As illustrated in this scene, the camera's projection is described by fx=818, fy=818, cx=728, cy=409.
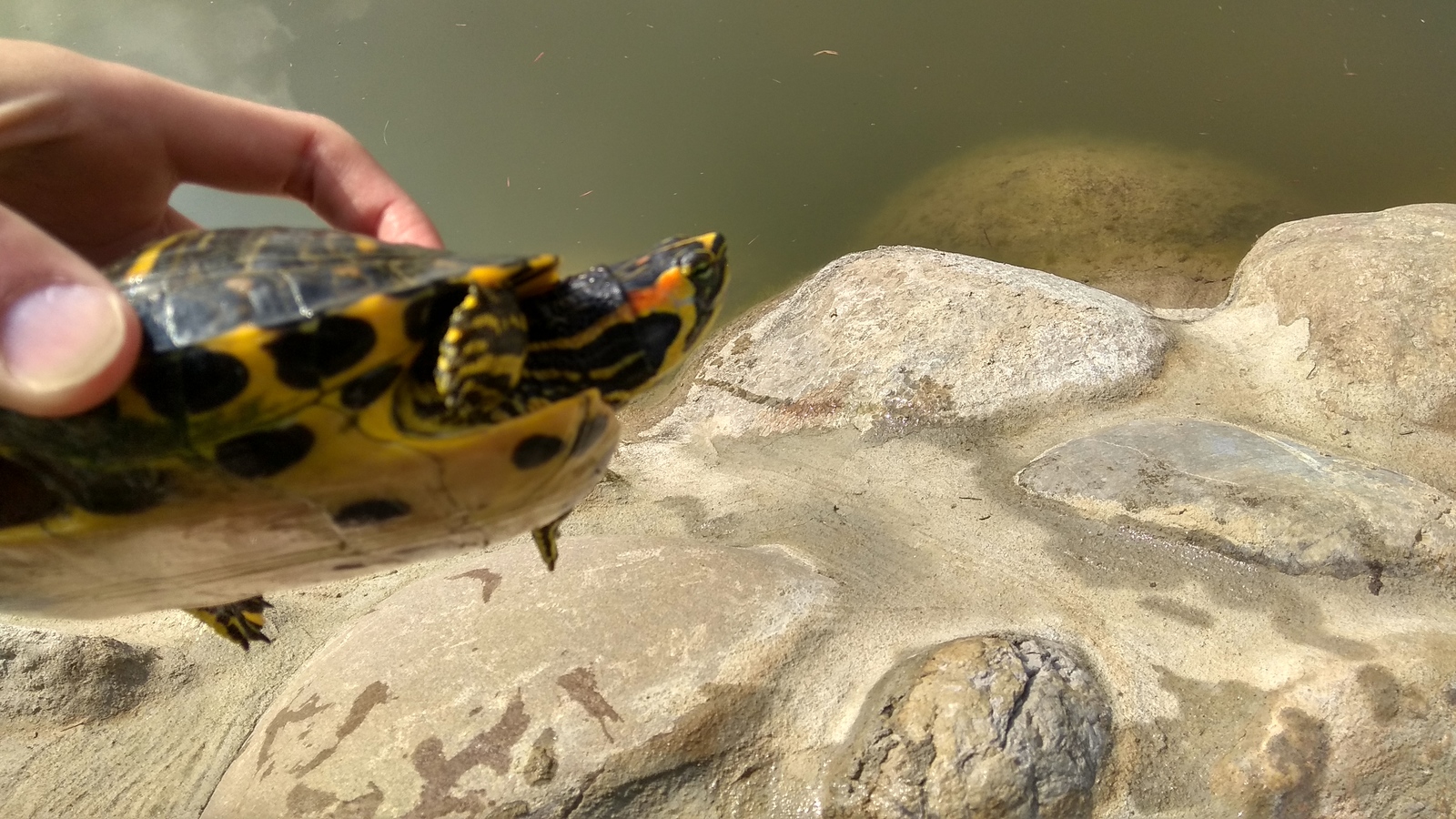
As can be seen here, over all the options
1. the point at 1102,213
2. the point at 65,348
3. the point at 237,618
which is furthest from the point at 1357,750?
the point at 1102,213

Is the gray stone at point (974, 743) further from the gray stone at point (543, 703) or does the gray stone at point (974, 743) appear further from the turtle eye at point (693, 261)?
the turtle eye at point (693, 261)

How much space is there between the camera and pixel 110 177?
2312 millimetres

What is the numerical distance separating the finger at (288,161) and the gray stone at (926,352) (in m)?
2.23

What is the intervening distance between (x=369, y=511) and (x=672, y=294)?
0.80 m

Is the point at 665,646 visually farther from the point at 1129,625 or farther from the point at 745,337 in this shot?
the point at 745,337

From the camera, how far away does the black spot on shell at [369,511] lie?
158cm

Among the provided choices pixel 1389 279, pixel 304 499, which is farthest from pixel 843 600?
pixel 1389 279

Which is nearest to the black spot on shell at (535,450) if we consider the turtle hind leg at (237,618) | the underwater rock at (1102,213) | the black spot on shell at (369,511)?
the black spot on shell at (369,511)

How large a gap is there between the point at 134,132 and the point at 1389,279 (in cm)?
506

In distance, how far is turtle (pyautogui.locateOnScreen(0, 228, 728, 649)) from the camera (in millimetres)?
1340

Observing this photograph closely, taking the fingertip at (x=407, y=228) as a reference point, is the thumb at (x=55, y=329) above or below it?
above

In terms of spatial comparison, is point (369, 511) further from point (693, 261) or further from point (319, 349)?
point (693, 261)

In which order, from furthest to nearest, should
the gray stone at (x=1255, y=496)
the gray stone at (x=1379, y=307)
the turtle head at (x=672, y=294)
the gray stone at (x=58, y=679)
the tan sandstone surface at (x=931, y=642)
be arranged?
the gray stone at (x=1379, y=307) < the gray stone at (x=1255, y=496) < the gray stone at (x=58, y=679) < the tan sandstone surface at (x=931, y=642) < the turtle head at (x=672, y=294)

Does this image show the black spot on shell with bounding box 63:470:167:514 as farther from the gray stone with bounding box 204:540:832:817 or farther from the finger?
the finger
